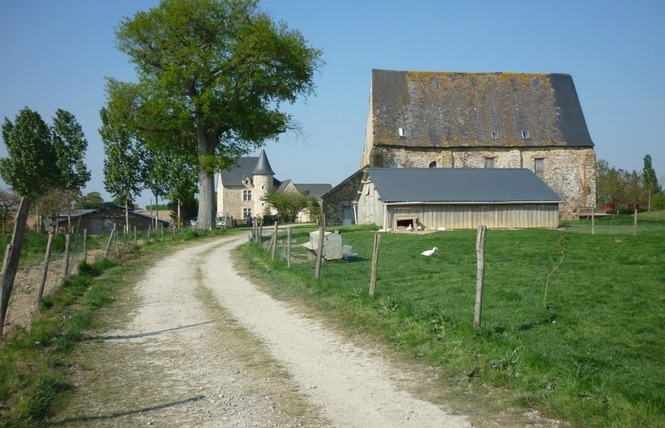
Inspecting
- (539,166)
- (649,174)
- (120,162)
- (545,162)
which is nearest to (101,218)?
(120,162)

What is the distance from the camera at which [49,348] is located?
9805mm

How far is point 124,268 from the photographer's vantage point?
21.6 m

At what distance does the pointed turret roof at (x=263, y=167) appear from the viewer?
8525cm

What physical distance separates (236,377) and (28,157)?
54.8m

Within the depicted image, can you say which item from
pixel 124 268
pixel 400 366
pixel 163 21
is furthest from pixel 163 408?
pixel 163 21

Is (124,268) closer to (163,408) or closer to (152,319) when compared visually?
(152,319)

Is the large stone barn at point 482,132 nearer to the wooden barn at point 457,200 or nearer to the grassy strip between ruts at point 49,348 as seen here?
the wooden barn at point 457,200

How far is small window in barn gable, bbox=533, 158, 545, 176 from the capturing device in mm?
55219

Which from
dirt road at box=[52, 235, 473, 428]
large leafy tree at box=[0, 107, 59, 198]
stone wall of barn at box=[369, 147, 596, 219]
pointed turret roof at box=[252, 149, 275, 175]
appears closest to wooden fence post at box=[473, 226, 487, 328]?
dirt road at box=[52, 235, 473, 428]

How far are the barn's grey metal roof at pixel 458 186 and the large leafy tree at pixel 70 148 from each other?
1214 inches

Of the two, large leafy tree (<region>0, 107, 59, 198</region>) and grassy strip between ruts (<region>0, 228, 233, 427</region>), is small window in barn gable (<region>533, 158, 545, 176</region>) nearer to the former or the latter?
large leafy tree (<region>0, 107, 59, 198</region>)

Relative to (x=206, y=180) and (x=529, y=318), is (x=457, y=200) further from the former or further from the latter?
(x=529, y=318)

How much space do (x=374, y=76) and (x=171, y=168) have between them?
68.5 feet

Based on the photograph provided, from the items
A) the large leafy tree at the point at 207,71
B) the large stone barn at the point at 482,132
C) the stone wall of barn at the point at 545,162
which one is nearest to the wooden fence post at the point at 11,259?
the large leafy tree at the point at 207,71
